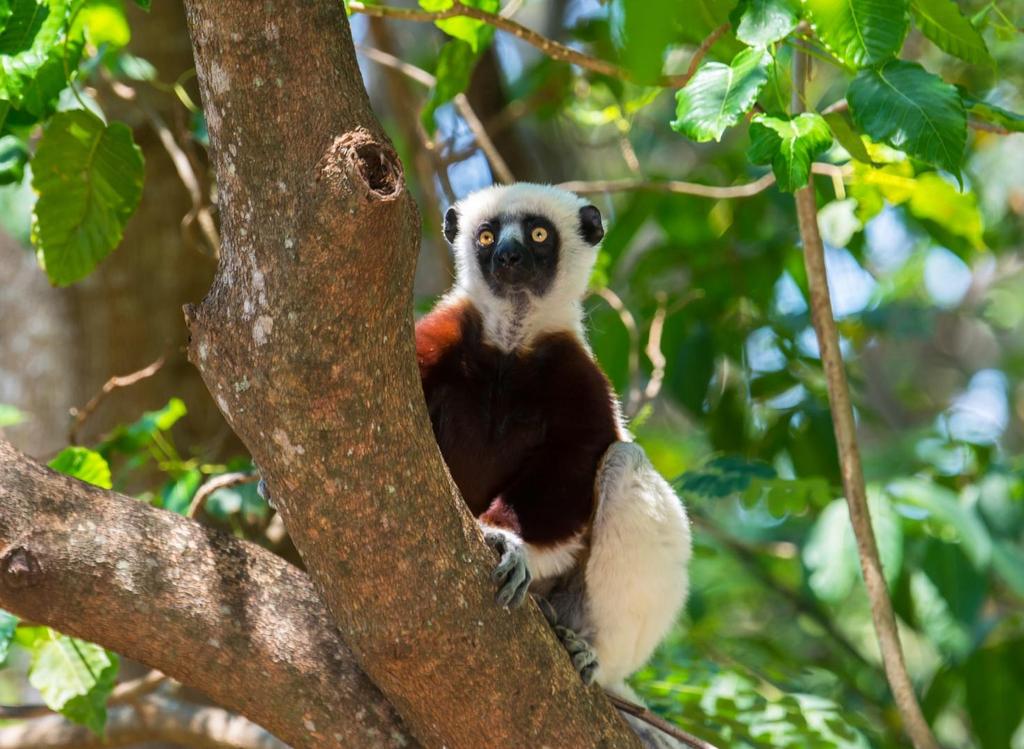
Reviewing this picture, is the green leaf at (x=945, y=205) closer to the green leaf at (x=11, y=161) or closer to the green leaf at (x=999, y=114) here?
the green leaf at (x=999, y=114)

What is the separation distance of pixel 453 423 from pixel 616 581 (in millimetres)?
787

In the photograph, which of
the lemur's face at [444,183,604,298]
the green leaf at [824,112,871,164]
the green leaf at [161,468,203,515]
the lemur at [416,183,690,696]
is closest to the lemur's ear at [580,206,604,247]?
the lemur's face at [444,183,604,298]

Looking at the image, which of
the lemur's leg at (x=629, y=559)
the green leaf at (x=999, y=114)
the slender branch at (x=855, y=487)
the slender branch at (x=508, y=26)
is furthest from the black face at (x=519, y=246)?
the green leaf at (x=999, y=114)

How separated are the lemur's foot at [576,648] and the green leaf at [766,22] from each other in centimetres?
180

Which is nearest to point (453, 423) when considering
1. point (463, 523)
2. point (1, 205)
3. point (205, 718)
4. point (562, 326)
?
point (562, 326)

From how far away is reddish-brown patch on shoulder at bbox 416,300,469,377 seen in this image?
4.07 metres

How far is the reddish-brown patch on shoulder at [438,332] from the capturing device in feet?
13.3

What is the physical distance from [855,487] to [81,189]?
9.59 ft

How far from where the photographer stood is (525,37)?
13.0 ft

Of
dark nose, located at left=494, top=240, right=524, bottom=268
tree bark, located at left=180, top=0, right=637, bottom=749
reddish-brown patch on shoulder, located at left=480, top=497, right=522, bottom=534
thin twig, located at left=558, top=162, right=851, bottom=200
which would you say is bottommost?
reddish-brown patch on shoulder, located at left=480, top=497, right=522, bottom=534

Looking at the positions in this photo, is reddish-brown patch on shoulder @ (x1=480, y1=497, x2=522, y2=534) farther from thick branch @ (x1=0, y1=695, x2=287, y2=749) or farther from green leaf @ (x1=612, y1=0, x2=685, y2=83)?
green leaf @ (x1=612, y1=0, x2=685, y2=83)

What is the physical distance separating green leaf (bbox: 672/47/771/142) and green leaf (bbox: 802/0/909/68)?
0.16 m

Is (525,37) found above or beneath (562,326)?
above

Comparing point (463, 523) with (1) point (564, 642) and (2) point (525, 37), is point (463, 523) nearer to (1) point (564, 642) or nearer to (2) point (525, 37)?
(1) point (564, 642)
